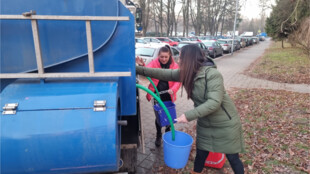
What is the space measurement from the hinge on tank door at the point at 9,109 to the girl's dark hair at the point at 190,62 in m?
1.47

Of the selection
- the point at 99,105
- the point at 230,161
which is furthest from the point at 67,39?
the point at 230,161

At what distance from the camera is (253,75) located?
1043cm

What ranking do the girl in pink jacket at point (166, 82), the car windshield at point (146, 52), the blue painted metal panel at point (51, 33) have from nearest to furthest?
the blue painted metal panel at point (51, 33) → the girl in pink jacket at point (166, 82) → the car windshield at point (146, 52)

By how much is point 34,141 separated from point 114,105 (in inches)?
21.4

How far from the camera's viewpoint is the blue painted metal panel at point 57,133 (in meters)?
1.33

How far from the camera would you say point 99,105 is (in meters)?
1.46

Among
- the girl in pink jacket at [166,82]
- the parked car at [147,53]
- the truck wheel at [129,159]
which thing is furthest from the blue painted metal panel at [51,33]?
the parked car at [147,53]

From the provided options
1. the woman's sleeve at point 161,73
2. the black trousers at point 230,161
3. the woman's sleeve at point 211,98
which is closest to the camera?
the woman's sleeve at point 211,98

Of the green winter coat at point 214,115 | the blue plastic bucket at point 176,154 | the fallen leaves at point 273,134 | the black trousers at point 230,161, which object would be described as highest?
the green winter coat at point 214,115

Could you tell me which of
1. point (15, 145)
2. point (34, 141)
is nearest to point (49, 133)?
point (34, 141)

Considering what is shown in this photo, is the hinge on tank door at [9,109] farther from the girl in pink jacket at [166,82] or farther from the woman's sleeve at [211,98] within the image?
the girl in pink jacket at [166,82]

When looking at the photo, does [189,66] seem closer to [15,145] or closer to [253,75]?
[15,145]

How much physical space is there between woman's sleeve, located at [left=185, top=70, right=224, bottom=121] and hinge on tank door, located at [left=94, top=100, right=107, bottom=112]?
893mm

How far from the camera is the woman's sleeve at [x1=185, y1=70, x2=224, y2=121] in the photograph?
1.96 m
